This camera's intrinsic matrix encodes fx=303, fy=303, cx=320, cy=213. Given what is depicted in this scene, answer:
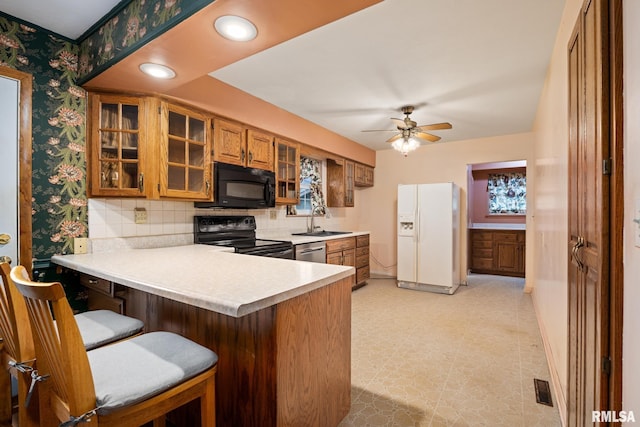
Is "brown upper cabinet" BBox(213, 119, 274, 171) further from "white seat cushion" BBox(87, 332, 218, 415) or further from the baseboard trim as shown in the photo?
the baseboard trim

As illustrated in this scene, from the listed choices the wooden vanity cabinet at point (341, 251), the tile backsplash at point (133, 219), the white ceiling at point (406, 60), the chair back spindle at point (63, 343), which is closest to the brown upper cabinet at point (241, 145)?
the white ceiling at point (406, 60)

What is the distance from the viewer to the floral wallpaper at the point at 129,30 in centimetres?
146

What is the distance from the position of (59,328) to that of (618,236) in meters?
1.57

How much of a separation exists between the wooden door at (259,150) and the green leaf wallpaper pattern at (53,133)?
1.36 metres

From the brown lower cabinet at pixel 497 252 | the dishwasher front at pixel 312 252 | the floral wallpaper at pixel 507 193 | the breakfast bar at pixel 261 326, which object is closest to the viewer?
the breakfast bar at pixel 261 326

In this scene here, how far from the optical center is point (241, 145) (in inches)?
119

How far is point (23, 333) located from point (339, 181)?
13.5ft

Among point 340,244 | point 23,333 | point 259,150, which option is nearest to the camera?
point 23,333

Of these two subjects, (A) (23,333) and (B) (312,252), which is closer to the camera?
(A) (23,333)

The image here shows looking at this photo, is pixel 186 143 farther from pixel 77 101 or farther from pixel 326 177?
pixel 326 177

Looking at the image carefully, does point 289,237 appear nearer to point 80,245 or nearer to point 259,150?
point 259,150

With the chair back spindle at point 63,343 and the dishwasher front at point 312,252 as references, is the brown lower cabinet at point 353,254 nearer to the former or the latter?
the dishwasher front at point 312,252

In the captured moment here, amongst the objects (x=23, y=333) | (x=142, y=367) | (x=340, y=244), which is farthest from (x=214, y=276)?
(x=340, y=244)

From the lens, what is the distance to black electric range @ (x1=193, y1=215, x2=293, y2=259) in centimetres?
290
